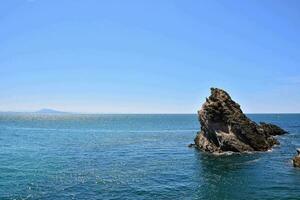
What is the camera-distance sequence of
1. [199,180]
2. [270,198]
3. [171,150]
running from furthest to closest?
[171,150], [199,180], [270,198]

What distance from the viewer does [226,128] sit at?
73.2m

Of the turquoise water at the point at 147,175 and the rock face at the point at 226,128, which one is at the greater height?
the rock face at the point at 226,128

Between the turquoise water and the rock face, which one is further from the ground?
the rock face

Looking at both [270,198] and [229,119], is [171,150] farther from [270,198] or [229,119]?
[270,198]

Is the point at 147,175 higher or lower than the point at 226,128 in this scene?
lower

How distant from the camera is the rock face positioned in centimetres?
7219

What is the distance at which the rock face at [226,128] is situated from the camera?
72188mm

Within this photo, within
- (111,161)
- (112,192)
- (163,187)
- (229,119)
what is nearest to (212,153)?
(229,119)

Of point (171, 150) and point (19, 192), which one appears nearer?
point (19, 192)

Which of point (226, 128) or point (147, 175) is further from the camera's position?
point (226, 128)

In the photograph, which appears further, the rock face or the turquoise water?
the rock face

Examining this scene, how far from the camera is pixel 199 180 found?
47062 mm

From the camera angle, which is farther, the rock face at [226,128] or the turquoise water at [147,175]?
the rock face at [226,128]

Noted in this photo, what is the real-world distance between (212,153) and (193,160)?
922 centimetres
